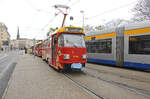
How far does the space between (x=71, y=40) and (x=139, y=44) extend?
15.5ft

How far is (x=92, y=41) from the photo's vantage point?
43.2ft

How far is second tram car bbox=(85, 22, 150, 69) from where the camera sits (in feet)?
27.8

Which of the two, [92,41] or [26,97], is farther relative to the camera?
[92,41]

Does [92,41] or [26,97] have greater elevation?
[92,41]

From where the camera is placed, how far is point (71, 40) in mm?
7930

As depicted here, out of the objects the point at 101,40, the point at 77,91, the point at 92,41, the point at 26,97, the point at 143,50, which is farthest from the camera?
the point at 92,41

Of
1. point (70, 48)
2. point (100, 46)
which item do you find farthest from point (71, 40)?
point (100, 46)

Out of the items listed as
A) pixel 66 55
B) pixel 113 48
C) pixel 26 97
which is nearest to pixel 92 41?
pixel 113 48

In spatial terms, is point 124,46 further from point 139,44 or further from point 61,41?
point 61,41

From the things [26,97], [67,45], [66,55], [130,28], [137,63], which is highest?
[130,28]

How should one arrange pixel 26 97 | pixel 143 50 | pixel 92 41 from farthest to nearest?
pixel 92 41 → pixel 143 50 → pixel 26 97

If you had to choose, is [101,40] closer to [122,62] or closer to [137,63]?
[122,62]

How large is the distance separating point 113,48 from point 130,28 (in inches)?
84.2

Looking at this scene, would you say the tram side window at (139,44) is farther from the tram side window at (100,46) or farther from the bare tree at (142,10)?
the bare tree at (142,10)
